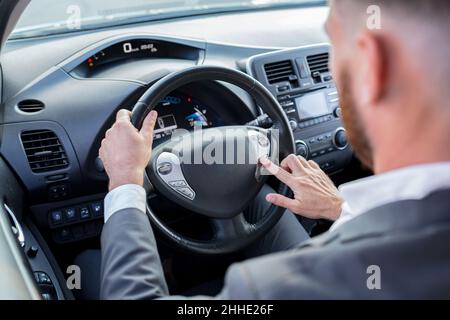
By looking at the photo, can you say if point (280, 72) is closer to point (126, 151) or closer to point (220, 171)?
point (220, 171)

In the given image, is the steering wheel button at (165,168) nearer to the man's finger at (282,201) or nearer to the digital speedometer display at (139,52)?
the man's finger at (282,201)

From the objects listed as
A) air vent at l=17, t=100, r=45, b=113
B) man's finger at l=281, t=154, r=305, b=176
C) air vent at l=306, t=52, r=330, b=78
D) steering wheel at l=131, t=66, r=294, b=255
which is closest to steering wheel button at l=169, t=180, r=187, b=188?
steering wheel at l=131, t=66, r=294, b=255

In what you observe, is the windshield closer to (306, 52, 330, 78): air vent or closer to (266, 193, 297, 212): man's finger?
(306, 52, 330, 78): air vent

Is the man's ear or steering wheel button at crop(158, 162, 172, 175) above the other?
the man's ear

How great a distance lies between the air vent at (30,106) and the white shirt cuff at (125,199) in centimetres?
56

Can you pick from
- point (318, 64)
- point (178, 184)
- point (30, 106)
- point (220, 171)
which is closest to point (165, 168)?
point (178, 184)

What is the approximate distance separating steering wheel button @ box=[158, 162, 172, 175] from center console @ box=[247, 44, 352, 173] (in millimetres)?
636

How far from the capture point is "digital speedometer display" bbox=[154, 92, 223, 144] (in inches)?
66.0

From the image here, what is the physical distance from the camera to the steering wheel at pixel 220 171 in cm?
A: 145

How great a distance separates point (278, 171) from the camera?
152cm

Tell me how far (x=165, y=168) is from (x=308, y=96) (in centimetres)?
81
